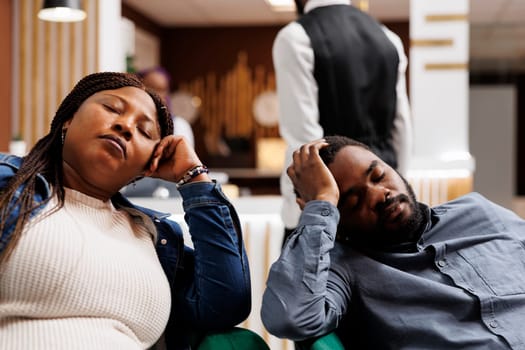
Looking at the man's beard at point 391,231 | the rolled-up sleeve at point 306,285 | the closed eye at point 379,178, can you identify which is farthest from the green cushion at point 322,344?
the closed eye at point 379,178

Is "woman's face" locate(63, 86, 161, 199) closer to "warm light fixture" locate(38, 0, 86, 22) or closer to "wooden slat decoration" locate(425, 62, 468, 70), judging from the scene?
"warm light fixture" locate(38, 0, 86, 22)

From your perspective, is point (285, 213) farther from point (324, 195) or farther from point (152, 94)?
point (152, 94)

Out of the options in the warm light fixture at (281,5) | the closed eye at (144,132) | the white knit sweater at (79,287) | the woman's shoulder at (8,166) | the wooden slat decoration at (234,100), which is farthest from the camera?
the wooden slat decoration at (234,100)

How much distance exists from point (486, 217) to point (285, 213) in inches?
30.9

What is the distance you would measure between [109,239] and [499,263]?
93 cm

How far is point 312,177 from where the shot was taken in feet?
4.99

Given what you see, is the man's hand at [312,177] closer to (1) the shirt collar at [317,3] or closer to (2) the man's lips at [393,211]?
(2) the man's lips at [393,211]

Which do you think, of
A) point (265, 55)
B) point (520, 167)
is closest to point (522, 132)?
point (520, 167)

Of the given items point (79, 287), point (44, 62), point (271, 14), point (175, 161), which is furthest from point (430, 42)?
point (271, 14)

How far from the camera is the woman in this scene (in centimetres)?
113

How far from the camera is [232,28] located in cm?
965

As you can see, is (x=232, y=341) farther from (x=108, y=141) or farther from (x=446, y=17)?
(x=446, y=17)

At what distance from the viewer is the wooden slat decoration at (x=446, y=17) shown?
4.62m

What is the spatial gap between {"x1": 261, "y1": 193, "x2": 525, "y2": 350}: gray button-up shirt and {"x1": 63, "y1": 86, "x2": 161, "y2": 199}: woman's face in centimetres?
39
